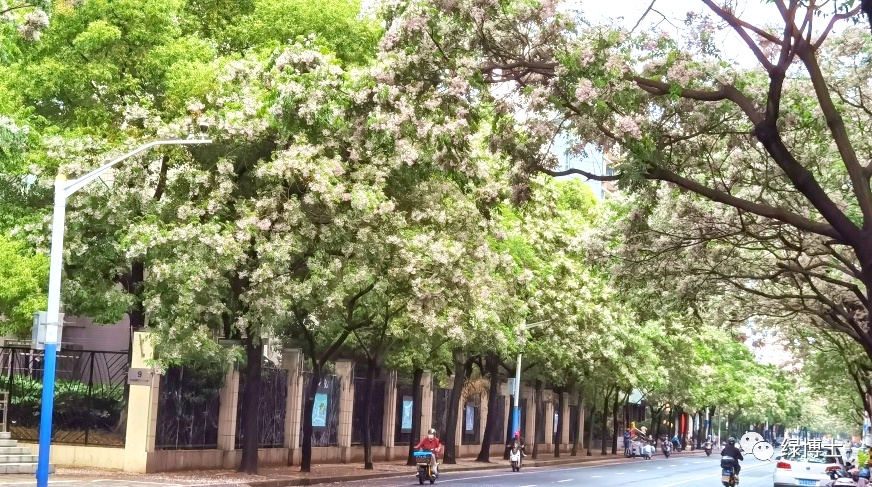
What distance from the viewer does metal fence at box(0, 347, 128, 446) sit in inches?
1228

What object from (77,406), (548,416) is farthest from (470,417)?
(77,406)

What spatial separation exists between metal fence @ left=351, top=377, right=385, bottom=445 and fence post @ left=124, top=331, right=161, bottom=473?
15.4 m

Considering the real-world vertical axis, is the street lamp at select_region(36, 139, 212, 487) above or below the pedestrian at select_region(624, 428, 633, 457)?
above

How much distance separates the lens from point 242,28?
117 ft

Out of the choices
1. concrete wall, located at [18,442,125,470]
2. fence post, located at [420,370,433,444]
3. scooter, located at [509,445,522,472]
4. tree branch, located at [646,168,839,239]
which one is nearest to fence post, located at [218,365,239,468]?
concrete wall, located at [18,442,125,470]

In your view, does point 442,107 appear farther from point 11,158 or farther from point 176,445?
point 176,445

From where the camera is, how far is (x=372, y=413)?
4728cm

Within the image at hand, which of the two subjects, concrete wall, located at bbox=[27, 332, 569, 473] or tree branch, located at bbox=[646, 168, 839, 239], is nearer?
tree branch, located at bbox=[646, 168, 839, 239]

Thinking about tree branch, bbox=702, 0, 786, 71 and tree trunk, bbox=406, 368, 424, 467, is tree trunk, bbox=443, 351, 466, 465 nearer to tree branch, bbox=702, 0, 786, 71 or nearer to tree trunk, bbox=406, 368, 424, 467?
tree trunk, bbox=406, 368, 424, 467

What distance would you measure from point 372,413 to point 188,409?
14.9m

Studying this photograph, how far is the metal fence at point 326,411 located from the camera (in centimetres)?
4181

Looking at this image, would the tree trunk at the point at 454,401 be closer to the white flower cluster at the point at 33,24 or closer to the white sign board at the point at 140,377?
the white sign board at the point at 140,377

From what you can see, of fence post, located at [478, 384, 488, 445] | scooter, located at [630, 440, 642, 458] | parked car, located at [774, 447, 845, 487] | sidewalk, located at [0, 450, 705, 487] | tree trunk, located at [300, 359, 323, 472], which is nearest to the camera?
sidewalk, located at [0, 450, 705, 487]

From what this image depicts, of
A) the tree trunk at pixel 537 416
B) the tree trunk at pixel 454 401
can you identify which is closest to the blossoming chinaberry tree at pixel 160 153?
the tree trunk at pixel 454 401
